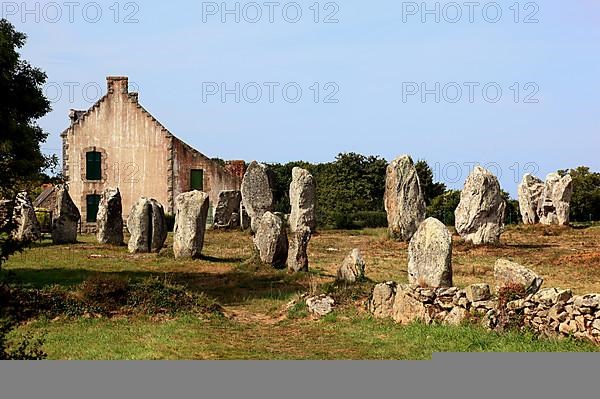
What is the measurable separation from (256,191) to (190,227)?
1303 centimetres

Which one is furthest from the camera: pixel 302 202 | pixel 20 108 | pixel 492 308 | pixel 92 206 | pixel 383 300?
pixel 92 206

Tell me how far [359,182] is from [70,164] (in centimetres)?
2017

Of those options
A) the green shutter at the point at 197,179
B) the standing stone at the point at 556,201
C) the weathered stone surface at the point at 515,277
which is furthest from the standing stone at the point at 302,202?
the weathered stone surface at the point at 515,277

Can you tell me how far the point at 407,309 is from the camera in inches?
703

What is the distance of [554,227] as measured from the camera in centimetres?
4078

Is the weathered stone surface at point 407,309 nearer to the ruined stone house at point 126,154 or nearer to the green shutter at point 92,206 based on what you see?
the ruined stone house at point 126,154

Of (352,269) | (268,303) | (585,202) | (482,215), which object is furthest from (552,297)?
(585,202)

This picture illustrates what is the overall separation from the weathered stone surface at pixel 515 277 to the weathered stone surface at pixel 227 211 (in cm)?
2937

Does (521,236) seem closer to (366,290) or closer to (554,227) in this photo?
(554,227)

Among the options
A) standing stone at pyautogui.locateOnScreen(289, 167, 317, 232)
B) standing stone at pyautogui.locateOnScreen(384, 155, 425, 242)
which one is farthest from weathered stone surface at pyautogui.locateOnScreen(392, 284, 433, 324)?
standing stone at pyautogui.locateOnScreen(289, 167, 317, 232)

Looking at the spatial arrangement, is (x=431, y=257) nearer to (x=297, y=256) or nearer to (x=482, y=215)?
(x=297, y=256)

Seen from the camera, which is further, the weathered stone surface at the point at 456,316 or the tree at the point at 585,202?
the tree at the point at 585,202

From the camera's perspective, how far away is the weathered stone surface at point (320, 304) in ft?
63.1

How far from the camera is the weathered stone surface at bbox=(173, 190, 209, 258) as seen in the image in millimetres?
30300
